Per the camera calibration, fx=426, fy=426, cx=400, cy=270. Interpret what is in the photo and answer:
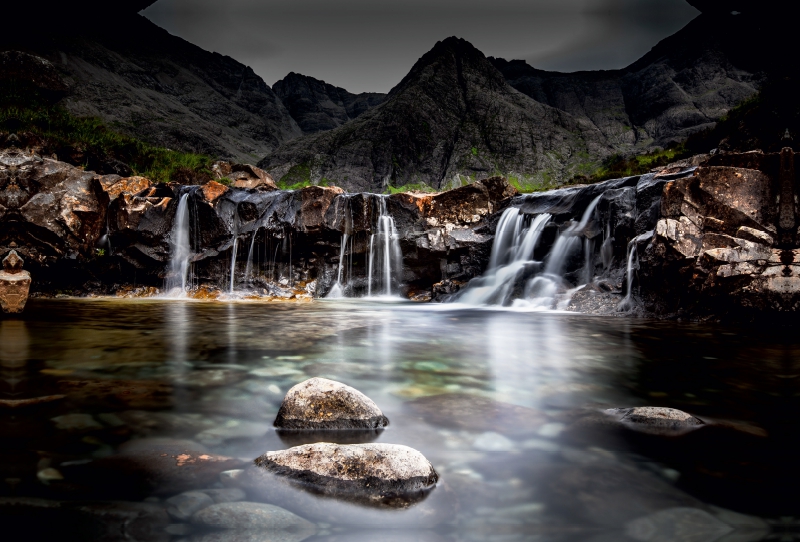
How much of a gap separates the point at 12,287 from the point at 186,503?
8.91 meters

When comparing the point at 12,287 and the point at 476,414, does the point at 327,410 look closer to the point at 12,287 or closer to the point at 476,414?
the point at 476,414

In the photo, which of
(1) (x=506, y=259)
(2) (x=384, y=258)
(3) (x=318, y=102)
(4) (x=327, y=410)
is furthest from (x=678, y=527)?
(3) (x=318, y=102)

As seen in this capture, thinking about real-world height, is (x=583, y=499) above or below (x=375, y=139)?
below

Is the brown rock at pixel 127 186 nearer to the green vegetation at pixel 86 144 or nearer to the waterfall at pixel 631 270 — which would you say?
the green vegetation at pixel 86 144

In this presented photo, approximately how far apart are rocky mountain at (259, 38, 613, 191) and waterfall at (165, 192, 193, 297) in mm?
18464

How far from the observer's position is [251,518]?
156 cm

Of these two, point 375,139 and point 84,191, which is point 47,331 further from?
point 375,139

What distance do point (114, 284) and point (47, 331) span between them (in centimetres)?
962

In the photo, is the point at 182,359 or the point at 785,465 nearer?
the point at 785,465

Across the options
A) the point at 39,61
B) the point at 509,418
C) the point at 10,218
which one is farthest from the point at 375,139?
the point at 509,418

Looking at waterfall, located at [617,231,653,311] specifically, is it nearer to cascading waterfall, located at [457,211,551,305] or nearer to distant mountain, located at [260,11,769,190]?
cascading waterfall, located at [457,211,551,305]

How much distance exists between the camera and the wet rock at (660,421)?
2.53 metres

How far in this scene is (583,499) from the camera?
1.79m

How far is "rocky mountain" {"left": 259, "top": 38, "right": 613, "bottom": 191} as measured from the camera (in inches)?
1352
